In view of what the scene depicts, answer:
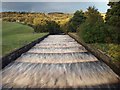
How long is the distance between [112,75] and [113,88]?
3158 mm

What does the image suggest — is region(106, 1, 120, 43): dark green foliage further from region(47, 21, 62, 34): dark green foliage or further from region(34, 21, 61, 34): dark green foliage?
region(47, 21, 62, 34): dark green foliage

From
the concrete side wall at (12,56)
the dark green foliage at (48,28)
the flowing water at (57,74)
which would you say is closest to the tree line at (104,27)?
the flowing water at (57,74)

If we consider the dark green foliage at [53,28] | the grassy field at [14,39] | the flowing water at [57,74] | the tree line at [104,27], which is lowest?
the dark green foliage at [53,28]

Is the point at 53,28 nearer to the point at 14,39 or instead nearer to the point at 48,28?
the point at 48,28

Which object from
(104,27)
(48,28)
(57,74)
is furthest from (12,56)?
(48,28)

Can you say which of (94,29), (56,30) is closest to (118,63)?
(94,29)

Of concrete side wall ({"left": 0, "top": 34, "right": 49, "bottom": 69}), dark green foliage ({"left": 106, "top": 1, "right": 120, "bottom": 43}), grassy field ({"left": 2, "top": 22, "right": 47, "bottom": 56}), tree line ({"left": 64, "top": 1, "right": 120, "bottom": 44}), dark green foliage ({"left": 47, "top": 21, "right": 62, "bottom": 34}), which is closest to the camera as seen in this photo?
concrete side wall ({"left": 0, "top": 34, "right": 49, "bottom": 69})

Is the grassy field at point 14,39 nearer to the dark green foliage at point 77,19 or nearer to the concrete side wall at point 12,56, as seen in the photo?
the concrete side wall at point 12,56

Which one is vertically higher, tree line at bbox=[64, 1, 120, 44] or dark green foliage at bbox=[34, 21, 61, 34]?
tree line at bbox=[64, 1, 120, 44]

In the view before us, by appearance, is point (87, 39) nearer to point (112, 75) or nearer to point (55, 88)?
point (112, 75)

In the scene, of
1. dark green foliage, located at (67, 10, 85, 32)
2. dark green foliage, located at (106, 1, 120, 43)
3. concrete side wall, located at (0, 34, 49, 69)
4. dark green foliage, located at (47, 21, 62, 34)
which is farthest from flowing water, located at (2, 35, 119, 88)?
dark green foliage, located at (47, 21, 62, 34)

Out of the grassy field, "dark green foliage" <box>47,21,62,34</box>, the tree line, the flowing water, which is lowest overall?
"dark green foliage" <box>47,21,62,34</box>

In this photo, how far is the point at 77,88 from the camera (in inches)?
598

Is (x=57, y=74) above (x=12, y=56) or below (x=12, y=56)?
above
